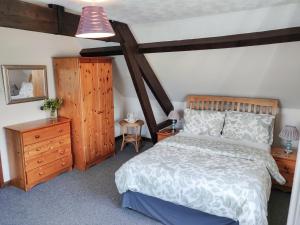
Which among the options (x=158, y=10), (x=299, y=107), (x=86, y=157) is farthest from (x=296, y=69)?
(x=86, y=157)

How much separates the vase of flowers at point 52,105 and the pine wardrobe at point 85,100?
3.6 inches

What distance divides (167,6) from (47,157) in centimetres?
255

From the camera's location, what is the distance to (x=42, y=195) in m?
3.01

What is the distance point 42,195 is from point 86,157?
0.87m

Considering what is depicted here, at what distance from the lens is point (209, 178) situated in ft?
7.29

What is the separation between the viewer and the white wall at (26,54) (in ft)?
10.2

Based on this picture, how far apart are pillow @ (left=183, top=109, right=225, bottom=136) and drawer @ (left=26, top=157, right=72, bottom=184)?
193cm

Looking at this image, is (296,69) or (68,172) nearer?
(296,69)

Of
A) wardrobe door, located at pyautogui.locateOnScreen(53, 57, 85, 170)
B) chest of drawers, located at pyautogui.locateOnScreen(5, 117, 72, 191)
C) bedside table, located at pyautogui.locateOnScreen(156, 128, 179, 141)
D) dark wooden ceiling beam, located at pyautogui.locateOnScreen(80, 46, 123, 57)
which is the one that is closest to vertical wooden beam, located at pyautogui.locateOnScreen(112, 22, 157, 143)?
dark wooden ceiling beam, located at pyautogui.locateOnScreen(80, 46, 123, 57)

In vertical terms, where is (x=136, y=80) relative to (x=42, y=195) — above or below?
above

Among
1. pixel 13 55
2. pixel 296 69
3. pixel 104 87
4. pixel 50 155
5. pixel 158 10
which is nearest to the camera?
pixel 158 10

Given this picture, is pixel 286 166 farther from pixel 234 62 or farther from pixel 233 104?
pixel 234 62

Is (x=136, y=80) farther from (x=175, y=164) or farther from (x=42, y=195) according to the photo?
(x=42, y=195)

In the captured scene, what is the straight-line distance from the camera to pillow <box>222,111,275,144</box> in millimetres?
3192
